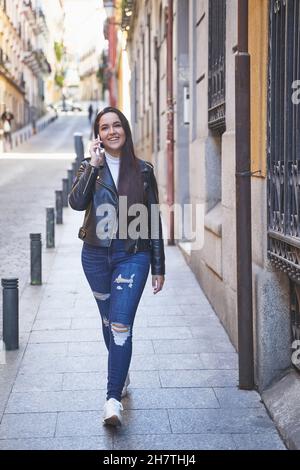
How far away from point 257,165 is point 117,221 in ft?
4.05

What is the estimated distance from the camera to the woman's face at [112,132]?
17.8ft

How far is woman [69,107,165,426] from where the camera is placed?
17.7 ft

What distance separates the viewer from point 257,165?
20.1 ft

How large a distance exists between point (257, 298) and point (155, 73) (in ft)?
45.4

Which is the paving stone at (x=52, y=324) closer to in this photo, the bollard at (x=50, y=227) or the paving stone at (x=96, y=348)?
the paving stone at (x=96, y=348)

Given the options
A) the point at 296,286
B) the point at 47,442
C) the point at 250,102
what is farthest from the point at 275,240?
the point at 47,442

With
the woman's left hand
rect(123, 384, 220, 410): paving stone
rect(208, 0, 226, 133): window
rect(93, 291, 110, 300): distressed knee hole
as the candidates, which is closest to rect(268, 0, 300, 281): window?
the woman's left hand

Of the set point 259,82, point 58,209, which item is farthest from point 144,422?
point 58,209

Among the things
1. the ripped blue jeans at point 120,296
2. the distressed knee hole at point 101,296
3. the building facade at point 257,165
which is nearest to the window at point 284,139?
the building facade at point 257,165

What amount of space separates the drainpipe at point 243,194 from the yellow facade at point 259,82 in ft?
0.35

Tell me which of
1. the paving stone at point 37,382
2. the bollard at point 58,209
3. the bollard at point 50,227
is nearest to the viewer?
A: the paving stone at point 37,382

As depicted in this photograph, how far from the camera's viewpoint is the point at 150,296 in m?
9.62

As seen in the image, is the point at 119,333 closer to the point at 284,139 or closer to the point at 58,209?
the point at 284,139

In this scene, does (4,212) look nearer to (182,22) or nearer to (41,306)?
(182,22)
